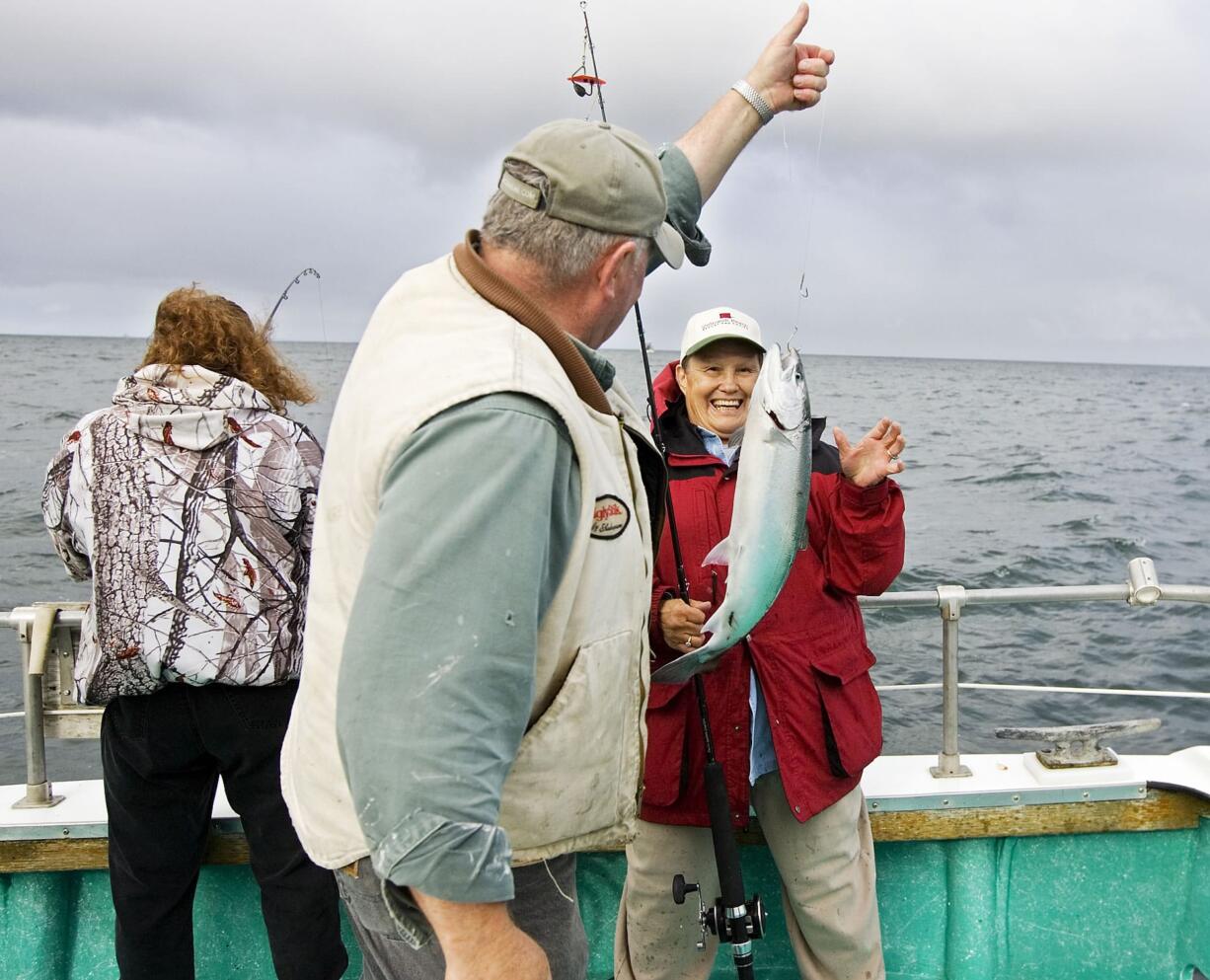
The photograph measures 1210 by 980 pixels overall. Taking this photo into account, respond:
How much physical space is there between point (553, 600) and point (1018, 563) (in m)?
15.0

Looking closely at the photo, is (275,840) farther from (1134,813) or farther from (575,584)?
(1134,813)

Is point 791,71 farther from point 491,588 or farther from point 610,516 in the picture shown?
point 491,588

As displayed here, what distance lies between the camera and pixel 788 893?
323 cm

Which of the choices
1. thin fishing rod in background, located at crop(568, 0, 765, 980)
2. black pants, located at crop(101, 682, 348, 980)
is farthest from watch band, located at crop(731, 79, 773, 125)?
black pants, located at crop(101, 682, 348, 980)

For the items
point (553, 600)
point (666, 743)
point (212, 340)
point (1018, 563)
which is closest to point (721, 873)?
point (666, 743)

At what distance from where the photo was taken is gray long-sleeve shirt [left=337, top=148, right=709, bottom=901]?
150 centimetres

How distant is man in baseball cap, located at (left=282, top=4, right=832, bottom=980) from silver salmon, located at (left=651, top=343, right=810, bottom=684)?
682 mm

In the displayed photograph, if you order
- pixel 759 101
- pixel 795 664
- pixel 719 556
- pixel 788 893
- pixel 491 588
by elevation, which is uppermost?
pixel 759 101

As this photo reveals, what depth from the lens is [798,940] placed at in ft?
10.7

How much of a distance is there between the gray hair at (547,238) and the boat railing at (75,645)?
1.82 metres

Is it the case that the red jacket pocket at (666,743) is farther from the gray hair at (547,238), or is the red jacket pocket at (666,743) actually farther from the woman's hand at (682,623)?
the gray hair at (547,238)

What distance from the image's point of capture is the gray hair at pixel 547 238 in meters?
1.82

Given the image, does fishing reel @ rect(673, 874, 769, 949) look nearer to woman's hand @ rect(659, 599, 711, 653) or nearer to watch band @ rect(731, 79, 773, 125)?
woman's hand @ rect(659, 599, 711, 653)

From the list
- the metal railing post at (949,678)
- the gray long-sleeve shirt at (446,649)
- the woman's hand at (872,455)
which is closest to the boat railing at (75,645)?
the metal railing post at (949,678)
